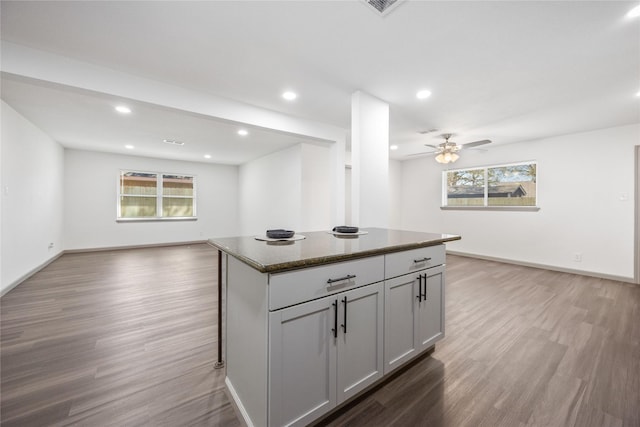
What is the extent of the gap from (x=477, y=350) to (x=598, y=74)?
2931mm

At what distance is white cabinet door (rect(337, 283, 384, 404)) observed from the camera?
1.36 m

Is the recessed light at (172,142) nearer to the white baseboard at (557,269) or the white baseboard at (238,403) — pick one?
the white baseboard at (238,403)

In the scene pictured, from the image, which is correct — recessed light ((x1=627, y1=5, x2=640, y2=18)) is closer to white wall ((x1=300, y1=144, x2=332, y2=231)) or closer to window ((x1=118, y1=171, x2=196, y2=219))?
white wall ((x1=300, y1=144, x2=332, y2=231))

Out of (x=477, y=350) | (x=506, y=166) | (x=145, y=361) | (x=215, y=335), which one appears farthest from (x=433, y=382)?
(x=506, y=166)

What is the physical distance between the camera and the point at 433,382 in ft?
5.61

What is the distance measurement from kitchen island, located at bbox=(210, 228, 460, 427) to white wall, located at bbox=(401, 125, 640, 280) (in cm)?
456

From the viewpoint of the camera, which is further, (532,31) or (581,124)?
(581,124)

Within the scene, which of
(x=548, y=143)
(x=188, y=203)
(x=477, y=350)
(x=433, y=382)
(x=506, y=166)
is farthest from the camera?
(x=188, y=203)

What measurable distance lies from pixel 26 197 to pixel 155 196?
3.22 meters

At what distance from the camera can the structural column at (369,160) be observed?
2.89 meters

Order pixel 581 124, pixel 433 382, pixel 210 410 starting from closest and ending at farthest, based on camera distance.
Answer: pixel 210 410 → pixel 433 382 → pixel 581 124

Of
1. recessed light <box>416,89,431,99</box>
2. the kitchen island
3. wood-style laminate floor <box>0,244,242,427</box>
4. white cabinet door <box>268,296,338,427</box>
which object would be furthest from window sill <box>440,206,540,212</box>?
wood-style laminate floor <box>0,244,242,427</box>

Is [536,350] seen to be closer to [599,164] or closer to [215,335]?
[215,335]

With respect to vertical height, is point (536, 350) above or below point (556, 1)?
below
